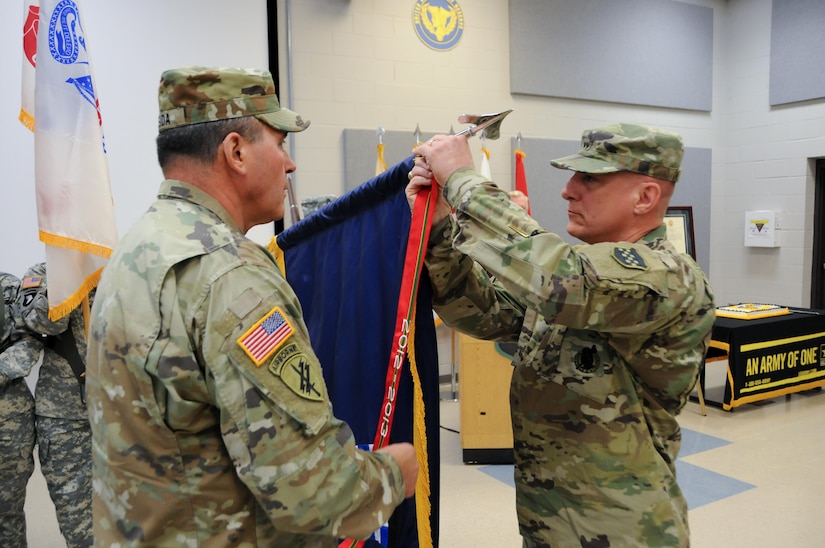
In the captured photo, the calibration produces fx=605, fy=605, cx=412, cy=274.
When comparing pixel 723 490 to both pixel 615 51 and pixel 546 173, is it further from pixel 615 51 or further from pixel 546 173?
pixel 615 51

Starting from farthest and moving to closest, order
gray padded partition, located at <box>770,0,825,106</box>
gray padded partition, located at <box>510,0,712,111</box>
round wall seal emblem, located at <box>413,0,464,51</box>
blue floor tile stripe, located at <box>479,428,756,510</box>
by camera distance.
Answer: gray padded partition, located at <box>770,0,825,106</box>, gray padded partition, located at <box>510,0,712,111</box>, round wall seal emblem, located at <box>413,0,464,51</box>, blue floor tile stripe, located at <box>479,428,756,510</box>

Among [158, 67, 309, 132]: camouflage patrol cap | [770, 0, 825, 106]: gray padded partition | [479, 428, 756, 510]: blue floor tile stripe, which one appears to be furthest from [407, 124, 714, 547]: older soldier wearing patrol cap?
[770, 0, 825, 106]: gray padded partition

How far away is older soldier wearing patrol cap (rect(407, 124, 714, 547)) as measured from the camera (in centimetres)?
112

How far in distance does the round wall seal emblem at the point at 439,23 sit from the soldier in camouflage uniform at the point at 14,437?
390 cm

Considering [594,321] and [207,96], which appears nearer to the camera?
[207,96]

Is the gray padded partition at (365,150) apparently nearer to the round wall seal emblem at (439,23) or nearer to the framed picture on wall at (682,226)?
the round wall seal emblem at (439,23)

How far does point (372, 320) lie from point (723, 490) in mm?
2870

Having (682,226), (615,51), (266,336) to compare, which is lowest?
(682,226)

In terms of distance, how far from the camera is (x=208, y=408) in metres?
0.90

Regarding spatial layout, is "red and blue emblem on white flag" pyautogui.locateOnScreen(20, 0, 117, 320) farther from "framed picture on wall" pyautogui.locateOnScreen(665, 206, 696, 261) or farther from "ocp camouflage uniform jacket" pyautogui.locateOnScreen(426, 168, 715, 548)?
"framed picture on wall" pyautogui.locateOnScreen(665, 206, 696, 261)

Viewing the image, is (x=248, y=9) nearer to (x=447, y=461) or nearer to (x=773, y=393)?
(x=447, y=461)

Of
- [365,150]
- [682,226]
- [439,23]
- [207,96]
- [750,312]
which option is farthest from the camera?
[682,226]

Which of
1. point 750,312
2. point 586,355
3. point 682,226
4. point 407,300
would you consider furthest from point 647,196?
point 682,226

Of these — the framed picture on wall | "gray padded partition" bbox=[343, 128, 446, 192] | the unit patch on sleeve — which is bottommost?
the framed picture on wall
